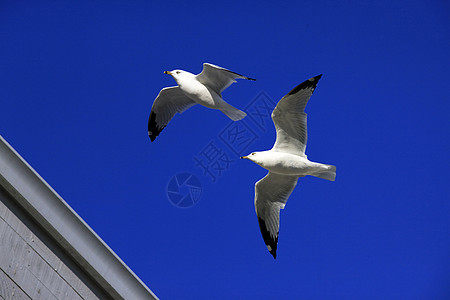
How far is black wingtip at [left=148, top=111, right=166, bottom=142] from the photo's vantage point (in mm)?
9203

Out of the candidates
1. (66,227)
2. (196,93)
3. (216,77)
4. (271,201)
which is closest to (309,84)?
(216,77)

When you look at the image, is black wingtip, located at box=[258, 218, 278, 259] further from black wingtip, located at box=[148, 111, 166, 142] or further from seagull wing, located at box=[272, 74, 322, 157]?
black wingtip, located at box=[148, 111, 166, 142]

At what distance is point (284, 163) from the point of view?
707cm

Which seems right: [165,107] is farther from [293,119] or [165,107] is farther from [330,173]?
[330,173]

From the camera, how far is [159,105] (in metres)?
9.09

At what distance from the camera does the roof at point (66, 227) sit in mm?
3840

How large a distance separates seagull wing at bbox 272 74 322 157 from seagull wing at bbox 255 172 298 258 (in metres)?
0.47

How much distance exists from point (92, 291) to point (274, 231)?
3.99 meters

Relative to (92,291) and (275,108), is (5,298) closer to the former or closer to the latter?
(92,291)

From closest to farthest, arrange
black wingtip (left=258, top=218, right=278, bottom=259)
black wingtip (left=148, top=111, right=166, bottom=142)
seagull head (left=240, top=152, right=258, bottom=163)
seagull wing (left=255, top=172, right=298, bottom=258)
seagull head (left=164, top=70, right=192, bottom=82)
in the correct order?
seagull head (left=240, top=152, right=258, bottom=163), seagull wing (left=255, top=172, right=298, bottom=258), black wingtip (left=258, top=218, right=278, bottom=259), seagull head (left=164, top=70, right=192, bottom=82), black wingtip (left=148, top=111, right=166, bottom=142)

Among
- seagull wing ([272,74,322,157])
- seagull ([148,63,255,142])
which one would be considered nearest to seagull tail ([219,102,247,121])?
seagull ([148,63,255,142])

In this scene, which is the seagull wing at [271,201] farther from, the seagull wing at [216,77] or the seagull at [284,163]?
the seagull wing at [216,77]

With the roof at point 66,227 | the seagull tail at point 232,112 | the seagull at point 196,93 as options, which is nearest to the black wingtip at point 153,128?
the seagull at point 196,93

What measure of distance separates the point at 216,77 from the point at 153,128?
1.85 metres
